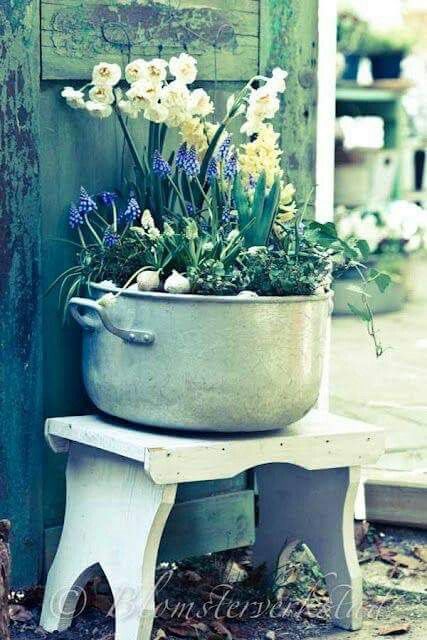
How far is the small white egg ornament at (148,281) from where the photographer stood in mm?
2596

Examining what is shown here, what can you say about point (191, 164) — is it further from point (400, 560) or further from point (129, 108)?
point (400, 560)

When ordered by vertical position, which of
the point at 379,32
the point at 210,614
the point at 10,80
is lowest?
the point at 210,614

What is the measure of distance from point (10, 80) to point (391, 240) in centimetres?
464

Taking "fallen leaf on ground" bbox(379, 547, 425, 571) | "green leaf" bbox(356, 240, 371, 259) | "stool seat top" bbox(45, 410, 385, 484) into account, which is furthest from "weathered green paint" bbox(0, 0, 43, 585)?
"fallen leaf on ground" bbox(379, 547, 425, 571)

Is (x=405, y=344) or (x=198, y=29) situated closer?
(x=198, y=29)

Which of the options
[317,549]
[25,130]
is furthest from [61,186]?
[317,549]

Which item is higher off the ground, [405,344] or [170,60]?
[170,60]

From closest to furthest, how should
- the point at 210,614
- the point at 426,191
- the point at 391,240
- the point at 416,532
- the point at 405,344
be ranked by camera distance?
1. the point at 210,614
2. the point at 416,532
3. the point at 405,344
4. the point at 391,240
5. the point at 426,191

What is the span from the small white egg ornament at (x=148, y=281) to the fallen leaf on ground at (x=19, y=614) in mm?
833

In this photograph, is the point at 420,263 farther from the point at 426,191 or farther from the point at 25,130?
the point at 25,130

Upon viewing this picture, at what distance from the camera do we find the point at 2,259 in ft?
9.11

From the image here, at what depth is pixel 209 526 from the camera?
124 inches

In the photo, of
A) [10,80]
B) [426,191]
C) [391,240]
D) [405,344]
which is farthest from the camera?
Answer: [426,191]

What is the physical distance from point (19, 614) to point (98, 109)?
115 cm
